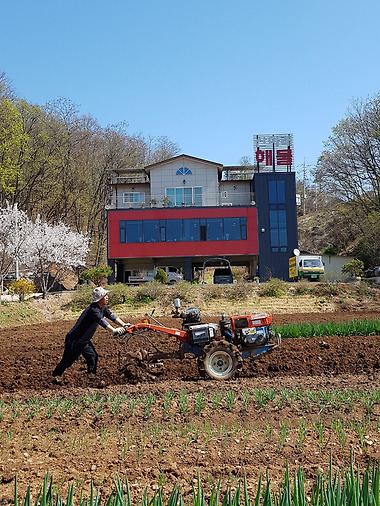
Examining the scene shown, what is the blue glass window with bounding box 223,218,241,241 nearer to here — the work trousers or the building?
the building

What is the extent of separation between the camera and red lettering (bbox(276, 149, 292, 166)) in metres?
43.6

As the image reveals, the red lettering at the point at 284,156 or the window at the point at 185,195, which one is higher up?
the red lettering at the point at 284,156

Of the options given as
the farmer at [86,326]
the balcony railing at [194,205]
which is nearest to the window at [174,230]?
the balcony railing at [194,205]

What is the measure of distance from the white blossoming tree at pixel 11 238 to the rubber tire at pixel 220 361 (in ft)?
70.8

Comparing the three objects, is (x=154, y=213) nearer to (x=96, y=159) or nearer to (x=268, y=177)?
(x=268, y=177)

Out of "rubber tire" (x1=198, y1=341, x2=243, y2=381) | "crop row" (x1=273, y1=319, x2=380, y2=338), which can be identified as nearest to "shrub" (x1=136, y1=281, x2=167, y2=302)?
"crop row" (x1=273, y1=319, x2=380, y2=338)

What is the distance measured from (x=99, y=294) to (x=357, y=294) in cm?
2158

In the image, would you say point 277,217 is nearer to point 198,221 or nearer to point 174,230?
point 198,221

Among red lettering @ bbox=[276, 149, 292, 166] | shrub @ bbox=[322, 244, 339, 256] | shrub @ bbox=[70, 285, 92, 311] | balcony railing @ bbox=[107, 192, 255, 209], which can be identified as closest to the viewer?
shrub @ bbox=[70, 285, 92, 311]

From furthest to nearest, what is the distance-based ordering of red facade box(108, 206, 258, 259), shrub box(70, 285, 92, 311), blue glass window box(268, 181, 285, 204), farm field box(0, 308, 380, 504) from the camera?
blue glass window box(268, 181, 285, 204), red facade box(108, 206, 258, 259), shrub box(70, 285, 92, 311), farm field box(0, 308, 380, 504)

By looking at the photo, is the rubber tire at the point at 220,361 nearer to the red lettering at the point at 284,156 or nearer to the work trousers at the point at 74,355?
the work trousers at the point at 74,355

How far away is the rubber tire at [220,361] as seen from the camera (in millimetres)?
9602

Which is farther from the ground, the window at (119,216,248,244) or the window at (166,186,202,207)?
the window at (166,186,202,207)

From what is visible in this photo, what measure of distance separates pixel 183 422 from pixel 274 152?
3919 centimetres
